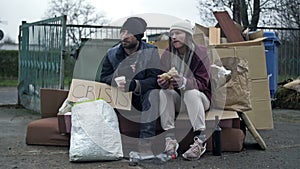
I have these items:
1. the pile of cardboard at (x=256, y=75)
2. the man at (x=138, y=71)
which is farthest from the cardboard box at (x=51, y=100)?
the pile of cardboard at (x=256, y=75)

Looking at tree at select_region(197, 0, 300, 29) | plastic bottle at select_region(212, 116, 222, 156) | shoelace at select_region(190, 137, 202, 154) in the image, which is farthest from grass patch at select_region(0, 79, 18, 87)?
shoelace at select_region(190, 137, 202, 154)

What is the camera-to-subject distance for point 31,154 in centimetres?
439

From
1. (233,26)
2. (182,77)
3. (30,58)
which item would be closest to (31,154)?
(182,77)

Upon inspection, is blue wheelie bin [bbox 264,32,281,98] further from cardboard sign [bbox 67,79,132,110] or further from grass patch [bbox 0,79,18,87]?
grass patch [bbox 0,79,18,87]

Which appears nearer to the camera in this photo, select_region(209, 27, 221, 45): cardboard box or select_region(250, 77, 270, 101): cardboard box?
select_region(250, 77, 270, 101): cardboard box

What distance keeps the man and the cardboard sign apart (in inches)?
2.3

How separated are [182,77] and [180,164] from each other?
74cm

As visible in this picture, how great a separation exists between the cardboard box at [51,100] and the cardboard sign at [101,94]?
34 centimetres

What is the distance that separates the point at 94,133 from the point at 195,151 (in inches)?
34.1

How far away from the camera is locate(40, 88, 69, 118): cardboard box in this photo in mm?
5020

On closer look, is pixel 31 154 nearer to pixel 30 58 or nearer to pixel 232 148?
pixel 232 148

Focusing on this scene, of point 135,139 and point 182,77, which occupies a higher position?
point 182,77

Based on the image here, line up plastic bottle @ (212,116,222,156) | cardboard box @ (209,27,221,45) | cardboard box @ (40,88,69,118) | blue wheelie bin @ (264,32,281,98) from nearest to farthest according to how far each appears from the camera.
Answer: plastic bottle @ (212,116,222,156) → cardboard box @ (40,88,69,118) → cardboard box @ (209,27,221,45) → blue wheelie bin @ (264,32,281,98)

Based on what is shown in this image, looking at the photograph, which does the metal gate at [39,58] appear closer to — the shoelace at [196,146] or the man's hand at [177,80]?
the man's hand at [177,80]
